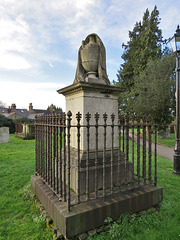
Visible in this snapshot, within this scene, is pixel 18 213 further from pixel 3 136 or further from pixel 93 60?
pixel 3 136

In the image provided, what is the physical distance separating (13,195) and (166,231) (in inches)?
132

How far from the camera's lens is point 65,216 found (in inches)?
79.6

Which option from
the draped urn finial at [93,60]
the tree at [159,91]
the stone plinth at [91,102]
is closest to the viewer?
the stone plinth at [91,102]

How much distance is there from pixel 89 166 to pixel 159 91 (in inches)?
531

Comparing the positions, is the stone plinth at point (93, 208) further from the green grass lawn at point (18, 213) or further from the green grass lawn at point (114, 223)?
the green grass lawn at point (18, 213)

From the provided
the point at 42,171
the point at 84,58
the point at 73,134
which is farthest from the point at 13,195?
the point at 84,58

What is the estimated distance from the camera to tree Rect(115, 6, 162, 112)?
61.0 ft

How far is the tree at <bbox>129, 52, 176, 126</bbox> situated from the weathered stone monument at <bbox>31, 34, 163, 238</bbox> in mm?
12493

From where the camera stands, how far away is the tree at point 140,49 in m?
18.6

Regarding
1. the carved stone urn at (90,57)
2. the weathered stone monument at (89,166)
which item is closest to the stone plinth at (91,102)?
the weathered stone monument at (89,166)

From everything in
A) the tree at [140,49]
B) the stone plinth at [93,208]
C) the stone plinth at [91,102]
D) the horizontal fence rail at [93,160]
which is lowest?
the stone plinth at [93,208]

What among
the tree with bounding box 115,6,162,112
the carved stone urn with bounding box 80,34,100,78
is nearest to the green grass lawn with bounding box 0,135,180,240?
the carved stone urn with bounding box 80,34,100,78

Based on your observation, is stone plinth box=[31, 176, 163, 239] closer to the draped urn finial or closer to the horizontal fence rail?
the horizontal fence rail

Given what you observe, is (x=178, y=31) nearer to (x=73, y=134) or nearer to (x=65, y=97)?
(x=65, y=97)
